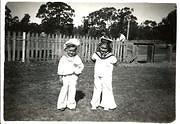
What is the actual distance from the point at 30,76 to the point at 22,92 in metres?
0.22

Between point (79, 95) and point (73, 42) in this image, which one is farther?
point (79, 95)

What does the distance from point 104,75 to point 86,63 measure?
26cm

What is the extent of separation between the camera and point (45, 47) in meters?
3.53

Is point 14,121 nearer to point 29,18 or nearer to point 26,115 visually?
point 26,115

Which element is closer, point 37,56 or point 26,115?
point 26,115

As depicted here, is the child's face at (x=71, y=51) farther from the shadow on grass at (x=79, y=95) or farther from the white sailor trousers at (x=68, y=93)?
the shadow on grass at (x=79, y=95)

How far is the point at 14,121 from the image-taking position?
3248mm

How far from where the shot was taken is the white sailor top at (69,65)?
125 inches

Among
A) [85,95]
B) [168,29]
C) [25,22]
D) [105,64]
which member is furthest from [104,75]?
[25,22]

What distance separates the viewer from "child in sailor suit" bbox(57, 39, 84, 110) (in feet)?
10.3

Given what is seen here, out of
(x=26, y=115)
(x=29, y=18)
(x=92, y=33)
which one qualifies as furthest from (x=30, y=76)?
(x=92, y=33)

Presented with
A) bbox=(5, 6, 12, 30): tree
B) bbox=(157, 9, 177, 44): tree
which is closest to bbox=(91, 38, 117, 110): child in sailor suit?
bbox=(157, 9, 177, 44): tree

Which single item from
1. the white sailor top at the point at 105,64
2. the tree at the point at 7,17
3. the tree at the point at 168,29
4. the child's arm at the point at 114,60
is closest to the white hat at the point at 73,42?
the white sailor top at the point at 105,64

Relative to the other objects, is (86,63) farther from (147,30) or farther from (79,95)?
(147,30)
